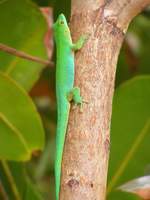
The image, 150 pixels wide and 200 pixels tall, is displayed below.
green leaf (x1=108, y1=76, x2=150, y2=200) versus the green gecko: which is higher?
the green gecko

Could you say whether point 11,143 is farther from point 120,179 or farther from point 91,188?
point 91,188

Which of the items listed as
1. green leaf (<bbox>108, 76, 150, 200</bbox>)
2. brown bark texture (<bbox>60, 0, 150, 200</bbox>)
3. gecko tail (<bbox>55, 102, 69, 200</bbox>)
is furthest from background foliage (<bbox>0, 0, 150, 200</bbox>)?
brown bark texture (<bbox>60, 0, 150, 200</bbox>)

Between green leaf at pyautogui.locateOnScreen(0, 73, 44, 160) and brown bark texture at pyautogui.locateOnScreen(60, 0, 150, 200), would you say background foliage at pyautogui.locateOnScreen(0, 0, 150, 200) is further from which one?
brown bark texture at pyautogui.locateOnScreen(60, 0, 150, 200)

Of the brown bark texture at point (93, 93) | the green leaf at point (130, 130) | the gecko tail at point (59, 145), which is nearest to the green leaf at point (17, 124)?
the gecko tail at point (59, 145)

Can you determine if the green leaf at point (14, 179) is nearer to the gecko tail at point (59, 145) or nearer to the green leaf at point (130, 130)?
the green leaf at point (130, 130)

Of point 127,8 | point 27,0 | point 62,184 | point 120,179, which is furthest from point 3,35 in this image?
point 62,184

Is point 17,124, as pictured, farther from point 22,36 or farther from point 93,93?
point 93,93

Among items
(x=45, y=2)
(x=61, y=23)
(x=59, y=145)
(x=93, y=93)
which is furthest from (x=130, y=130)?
(x=93, y=93)
